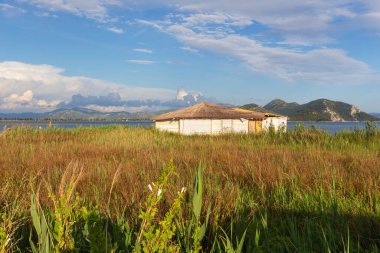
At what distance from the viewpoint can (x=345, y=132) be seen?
50.4 ft

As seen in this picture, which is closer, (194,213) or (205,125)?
(194,213)

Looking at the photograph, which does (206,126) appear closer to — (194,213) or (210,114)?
(210,114)

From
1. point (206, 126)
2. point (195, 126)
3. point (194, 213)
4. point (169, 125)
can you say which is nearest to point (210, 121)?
point (206, 126)

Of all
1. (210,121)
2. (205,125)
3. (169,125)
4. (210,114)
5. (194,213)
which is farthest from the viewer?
(169,125)

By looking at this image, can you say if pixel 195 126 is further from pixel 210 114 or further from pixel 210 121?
pixel 210 114

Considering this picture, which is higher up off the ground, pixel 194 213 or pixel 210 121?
pixel 210 121

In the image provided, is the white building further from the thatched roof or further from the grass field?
the grass field

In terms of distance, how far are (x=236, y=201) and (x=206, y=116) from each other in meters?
24.8

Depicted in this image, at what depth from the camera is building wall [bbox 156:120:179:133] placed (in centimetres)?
2981

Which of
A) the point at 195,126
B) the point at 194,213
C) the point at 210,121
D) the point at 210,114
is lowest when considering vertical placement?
the point at 195,126

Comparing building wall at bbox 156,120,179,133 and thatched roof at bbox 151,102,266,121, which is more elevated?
thatched roof at bbox 151,102,266,121

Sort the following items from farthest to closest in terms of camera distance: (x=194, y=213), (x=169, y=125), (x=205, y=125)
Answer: (x=169, y=125) < (x=205, y=125) < (x=194, y=213)

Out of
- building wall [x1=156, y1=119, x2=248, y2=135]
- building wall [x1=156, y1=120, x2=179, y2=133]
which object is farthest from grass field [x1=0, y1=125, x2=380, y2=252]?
building wall [x1=156, y1=120, x2=179, y2=133]

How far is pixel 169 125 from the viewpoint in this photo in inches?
1196
